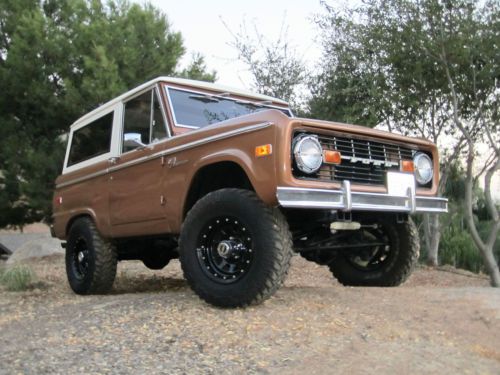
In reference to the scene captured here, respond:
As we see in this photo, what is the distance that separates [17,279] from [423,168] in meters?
5.54

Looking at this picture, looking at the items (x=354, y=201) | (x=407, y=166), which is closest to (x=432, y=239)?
(x=407, y=166)

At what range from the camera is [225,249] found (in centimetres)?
471

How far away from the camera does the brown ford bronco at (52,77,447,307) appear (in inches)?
175

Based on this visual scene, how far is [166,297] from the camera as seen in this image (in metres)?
5.39

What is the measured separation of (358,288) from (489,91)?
5.12 m

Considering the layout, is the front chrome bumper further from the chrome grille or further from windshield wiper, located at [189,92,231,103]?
windshield wiper, located at [189,92,231,103]

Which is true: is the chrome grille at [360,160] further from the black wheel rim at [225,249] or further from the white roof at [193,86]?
the white roof at [193,86]

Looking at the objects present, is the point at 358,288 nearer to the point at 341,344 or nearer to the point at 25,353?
the point at 341,344

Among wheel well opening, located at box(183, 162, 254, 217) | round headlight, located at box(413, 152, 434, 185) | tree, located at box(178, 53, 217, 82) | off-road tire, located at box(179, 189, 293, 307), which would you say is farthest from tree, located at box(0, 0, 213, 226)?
round headlight, located at box(413, 152, 434, 185)

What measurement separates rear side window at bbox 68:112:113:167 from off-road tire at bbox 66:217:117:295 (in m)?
0.82

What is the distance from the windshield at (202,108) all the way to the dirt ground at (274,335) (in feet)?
5.63

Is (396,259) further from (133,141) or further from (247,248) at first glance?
(133,141)

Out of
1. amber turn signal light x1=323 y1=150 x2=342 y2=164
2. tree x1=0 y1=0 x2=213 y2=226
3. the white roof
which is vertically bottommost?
amber turn signal light x1=323 y1=150 x2=342 y2=164

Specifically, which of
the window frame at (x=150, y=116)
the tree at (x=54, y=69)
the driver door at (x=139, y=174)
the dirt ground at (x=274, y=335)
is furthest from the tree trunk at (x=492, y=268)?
the tree at (x=54, y=69)
